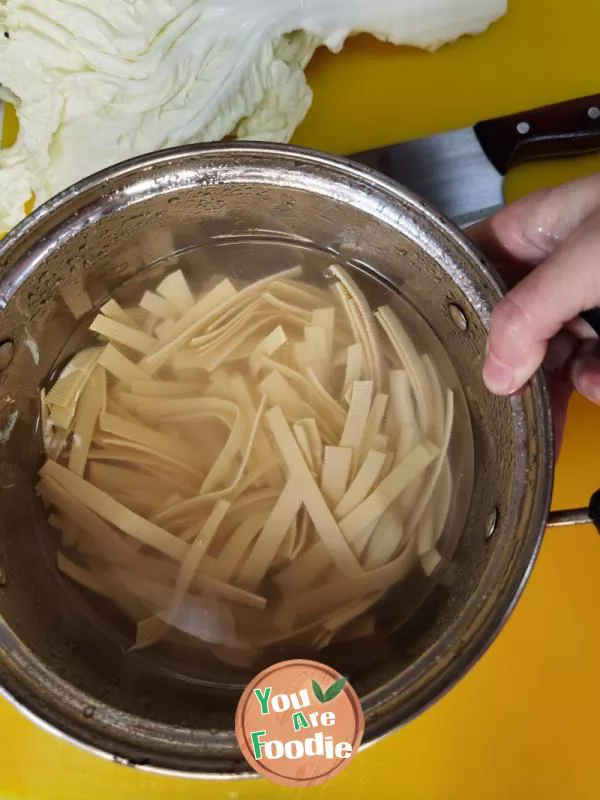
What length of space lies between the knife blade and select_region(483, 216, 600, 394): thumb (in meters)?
0.38

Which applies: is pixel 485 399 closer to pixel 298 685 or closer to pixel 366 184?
pixel 366 184

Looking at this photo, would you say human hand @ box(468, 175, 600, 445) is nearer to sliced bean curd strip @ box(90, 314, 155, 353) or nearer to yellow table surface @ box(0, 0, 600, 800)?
yellow table surface @ box(0, 0, 600, 800)

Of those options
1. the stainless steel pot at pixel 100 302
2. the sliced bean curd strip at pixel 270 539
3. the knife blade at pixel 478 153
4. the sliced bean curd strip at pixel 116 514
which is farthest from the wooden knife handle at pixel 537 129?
the sliced bean curd strip at pixel 116 514

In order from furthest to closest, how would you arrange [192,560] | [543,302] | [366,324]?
1. [366,324]
2. [192,560]
3. [543,302]

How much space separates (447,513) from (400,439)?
0.40 ft

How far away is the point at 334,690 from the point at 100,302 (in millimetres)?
658

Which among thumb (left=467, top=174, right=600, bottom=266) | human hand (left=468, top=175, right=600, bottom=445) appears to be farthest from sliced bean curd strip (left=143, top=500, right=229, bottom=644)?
thumb (left=467, top=174, right=600, bottom=266)

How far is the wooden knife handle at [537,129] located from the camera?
1104 millimetres

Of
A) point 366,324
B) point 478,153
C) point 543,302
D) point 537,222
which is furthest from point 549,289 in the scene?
point 478,153

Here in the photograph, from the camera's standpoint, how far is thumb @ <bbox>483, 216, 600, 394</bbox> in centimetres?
75

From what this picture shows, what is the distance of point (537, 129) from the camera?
111 cm

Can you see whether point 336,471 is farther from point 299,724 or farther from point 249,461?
point 299,724

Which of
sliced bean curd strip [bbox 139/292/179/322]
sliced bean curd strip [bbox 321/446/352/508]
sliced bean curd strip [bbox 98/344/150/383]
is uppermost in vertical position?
sliced bean curd strip [bbox 139/292/179/322]

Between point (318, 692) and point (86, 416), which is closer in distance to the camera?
point (318, 692)
